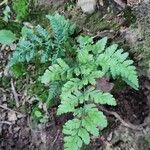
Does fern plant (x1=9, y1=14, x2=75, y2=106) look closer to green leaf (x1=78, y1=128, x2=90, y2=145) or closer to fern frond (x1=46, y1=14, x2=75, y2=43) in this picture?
fern frond (x1=46, y1=14, x2=75, y2=43)

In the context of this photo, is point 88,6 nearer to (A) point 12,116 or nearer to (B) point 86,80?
(B) point 86,80

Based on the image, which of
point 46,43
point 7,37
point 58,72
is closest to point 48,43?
point 46,43

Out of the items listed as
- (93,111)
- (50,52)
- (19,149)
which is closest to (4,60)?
(50,52)

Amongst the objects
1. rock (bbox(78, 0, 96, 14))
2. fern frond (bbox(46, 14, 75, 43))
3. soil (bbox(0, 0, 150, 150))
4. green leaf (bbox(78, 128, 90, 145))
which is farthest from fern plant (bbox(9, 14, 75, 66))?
green leaf (bbox(78, 128, 90, 145))

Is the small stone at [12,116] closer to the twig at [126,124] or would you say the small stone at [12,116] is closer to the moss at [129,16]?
the twig at [126,124]

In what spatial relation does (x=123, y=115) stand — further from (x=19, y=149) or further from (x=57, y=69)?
(x=19, y=149)

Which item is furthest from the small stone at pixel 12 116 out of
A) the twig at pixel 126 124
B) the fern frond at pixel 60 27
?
the twig at pixel 126 124
